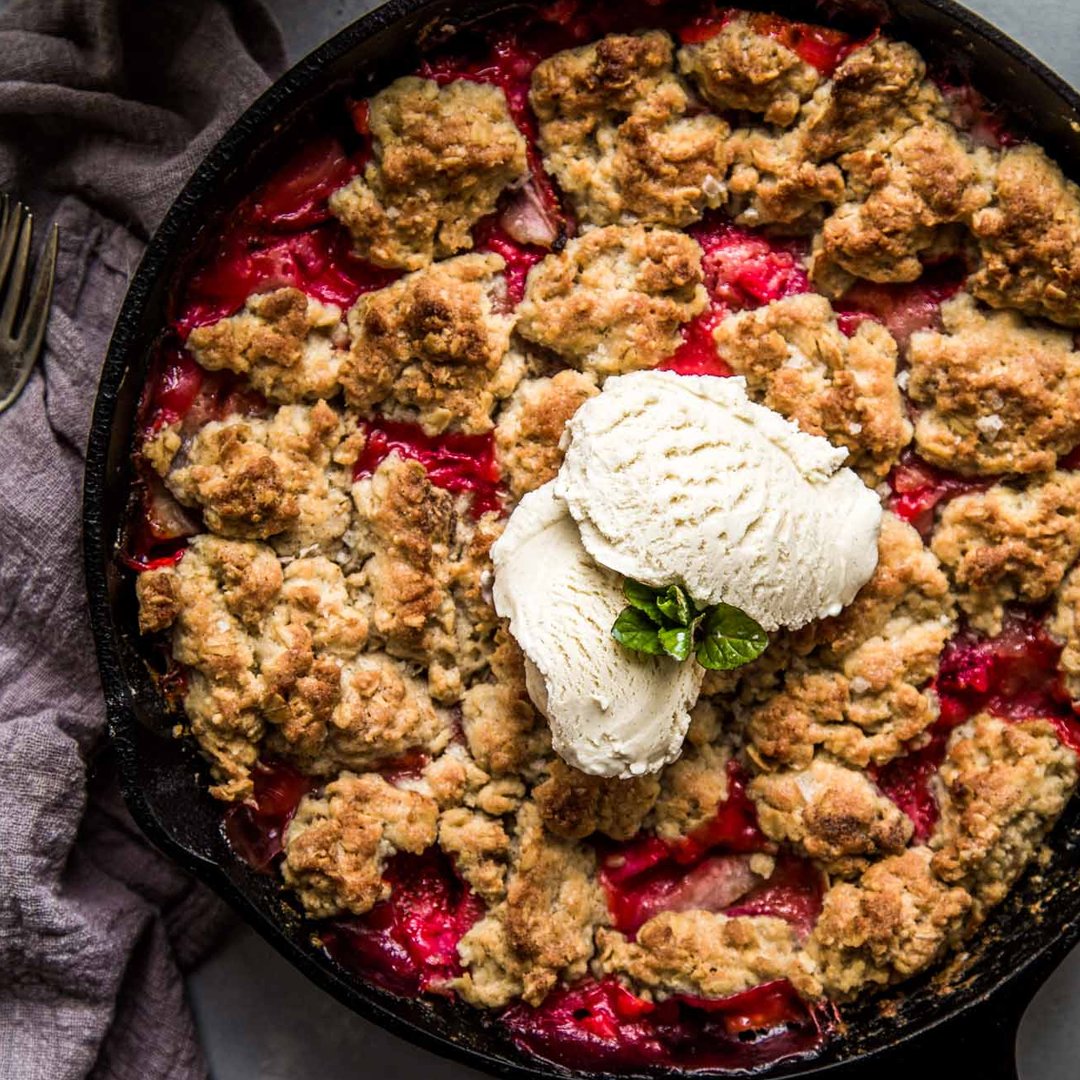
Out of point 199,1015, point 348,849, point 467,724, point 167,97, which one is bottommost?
point 199,1015

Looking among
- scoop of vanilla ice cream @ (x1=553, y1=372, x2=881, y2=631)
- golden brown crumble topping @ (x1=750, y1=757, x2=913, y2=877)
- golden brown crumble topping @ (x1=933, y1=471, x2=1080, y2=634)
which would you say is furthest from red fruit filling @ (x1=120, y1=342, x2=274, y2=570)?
golden brown crumble topping @ (x1=933, y1=471, x2=1080, y2=634)

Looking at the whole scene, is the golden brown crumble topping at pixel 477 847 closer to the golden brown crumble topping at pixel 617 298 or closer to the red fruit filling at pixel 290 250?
the golden brown crumble topping at pixel 617 298

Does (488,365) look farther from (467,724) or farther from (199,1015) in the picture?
(199,1015)

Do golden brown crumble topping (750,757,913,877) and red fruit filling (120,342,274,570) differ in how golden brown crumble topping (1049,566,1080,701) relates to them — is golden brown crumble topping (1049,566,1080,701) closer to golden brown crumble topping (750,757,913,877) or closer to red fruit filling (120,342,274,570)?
golden brown crumble topping (750,757,913,877)

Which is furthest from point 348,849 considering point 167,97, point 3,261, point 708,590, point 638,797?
point 167,97

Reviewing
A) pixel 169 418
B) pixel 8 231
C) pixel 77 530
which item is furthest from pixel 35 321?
pixel 169 418

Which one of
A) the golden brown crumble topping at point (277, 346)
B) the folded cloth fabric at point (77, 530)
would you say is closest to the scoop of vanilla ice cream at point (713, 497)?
the golden brown crumble topping at point (277, 346)
